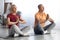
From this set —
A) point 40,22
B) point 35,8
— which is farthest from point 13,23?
point 35,8

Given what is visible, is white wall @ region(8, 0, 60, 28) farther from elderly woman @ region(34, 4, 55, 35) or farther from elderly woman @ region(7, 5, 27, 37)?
elderly woman @ region(7, 5, 27, 37)

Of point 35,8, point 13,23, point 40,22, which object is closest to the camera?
point 13,23

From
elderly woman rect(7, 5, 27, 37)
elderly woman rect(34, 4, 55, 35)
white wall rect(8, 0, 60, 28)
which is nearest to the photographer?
elderly woman rect(7, 5, 27, 37)

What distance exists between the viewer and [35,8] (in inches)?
234

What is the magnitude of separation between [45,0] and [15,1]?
0.88 m

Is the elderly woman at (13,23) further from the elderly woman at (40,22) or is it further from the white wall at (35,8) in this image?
the white wall at (35,8)

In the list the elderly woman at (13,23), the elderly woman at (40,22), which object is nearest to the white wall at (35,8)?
the elderly woman at (40,22)

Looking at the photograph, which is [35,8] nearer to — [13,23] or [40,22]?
[40,22]

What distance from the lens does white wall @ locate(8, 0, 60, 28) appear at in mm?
5953

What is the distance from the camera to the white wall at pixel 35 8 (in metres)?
5.95

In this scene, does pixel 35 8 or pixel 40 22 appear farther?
pixel 35 8

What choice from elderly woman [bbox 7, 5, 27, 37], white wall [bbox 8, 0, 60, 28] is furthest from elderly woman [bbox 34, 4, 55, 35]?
white wall [bbox 8, 0, 60, 28]

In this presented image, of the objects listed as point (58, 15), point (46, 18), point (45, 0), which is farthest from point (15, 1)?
point (46, 18)

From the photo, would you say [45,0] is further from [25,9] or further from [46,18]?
[46,18]
